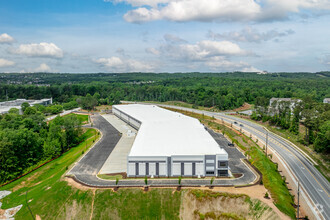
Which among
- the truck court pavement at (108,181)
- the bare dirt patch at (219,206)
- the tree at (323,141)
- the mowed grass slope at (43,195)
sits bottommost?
the mowed grass slope at (43,195)

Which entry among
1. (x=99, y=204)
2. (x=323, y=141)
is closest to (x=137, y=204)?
(x=99, y=204)

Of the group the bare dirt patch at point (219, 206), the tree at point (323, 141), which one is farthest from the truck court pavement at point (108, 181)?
the tree at point (323, 141)

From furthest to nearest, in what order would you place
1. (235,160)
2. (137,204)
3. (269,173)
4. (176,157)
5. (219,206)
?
1. (235,160)
2. (269,173)
3. (176,157)
4. (137,204)
5. (219,206)

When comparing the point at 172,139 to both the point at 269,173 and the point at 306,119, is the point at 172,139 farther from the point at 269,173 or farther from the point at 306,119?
the point at 306,119

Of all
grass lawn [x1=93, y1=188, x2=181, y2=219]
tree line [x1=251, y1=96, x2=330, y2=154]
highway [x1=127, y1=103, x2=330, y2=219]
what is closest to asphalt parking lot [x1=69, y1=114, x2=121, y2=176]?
grass lawn [x1=93, y1=188, x2=181, y2=219]

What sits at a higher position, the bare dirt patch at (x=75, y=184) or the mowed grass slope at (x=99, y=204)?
the bare dirt patch at (x=75, y=184)

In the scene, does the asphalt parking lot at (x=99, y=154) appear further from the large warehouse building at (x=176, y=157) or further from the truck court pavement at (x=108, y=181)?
the large warehouse building at (x=176, y=157)

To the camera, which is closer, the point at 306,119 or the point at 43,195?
the point at 43,195

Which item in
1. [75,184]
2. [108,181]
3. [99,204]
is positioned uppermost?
[108,181]

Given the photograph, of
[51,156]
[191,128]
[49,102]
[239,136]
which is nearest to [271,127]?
[239,136]
